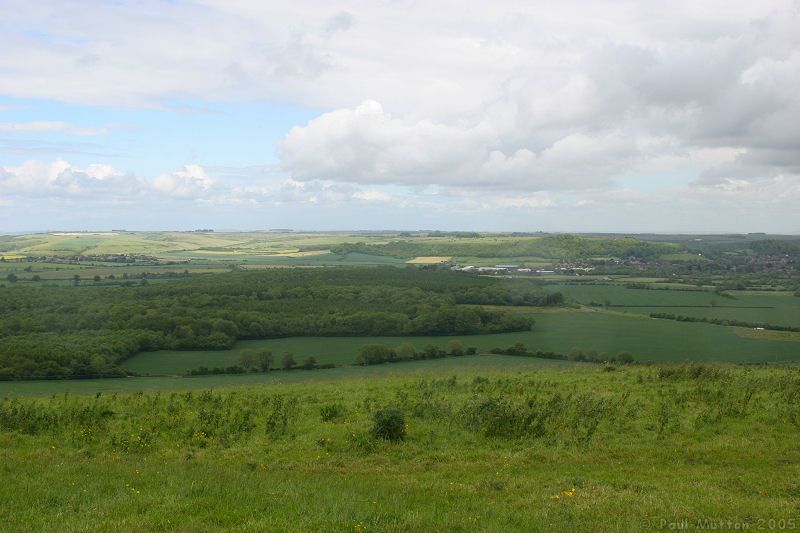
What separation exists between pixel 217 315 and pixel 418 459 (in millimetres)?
43104

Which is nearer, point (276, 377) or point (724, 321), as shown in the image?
point (276, 377)

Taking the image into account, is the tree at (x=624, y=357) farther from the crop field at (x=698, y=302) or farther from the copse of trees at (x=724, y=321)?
the crop field at (x=698, y=302)

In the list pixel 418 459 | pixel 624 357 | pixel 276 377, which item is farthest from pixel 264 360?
pixel 418 459

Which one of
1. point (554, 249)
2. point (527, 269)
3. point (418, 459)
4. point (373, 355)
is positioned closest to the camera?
point (418, 459)

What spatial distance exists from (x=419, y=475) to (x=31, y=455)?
8.05m

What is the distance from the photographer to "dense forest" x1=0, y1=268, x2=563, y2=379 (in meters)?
37.8

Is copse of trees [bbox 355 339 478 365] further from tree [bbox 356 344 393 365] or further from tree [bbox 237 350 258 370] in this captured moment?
tree [bbox 237 350 258 370]

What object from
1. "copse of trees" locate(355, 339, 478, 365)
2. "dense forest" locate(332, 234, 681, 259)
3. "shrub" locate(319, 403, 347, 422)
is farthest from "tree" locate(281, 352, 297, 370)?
"dense forest" locate(332, 234, 681, 259)

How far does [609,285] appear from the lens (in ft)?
234

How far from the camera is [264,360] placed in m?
38.0

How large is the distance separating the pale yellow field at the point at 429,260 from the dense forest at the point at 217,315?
27577mm

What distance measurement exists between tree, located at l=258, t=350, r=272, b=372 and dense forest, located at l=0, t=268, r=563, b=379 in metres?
7.95

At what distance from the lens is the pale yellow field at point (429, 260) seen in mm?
101225

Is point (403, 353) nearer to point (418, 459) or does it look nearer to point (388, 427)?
point (388, 427)
